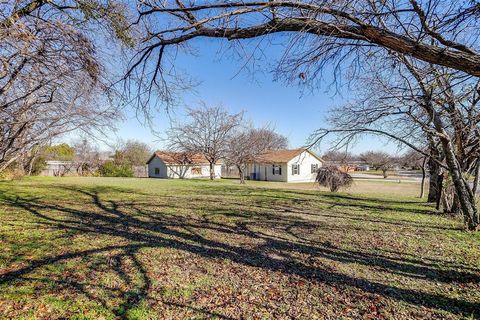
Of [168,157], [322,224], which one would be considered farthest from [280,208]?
[168,157]

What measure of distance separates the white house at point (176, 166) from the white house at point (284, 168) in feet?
20.1

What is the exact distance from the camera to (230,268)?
3941mm

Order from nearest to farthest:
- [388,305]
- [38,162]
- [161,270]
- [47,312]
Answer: [47,312], [388,305], [161,270], [38,162]

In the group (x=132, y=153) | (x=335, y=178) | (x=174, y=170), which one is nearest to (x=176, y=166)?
(x=174, y=170)

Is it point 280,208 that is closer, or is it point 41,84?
point 41,84

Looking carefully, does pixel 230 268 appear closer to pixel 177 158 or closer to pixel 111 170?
pixel 177 158

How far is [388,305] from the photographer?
3021mm

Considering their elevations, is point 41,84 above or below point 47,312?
above

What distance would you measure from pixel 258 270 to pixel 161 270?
135 centimetres

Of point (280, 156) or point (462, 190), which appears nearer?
point (462, 190)

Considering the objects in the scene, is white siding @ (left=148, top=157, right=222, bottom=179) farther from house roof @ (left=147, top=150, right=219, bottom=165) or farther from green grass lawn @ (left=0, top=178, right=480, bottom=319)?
green grass lawn @ (left=0, top=178, right=480, bottom=319)

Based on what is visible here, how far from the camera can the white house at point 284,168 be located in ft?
108

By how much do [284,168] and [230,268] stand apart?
2961cm

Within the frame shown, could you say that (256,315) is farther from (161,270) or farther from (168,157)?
(168,157)
